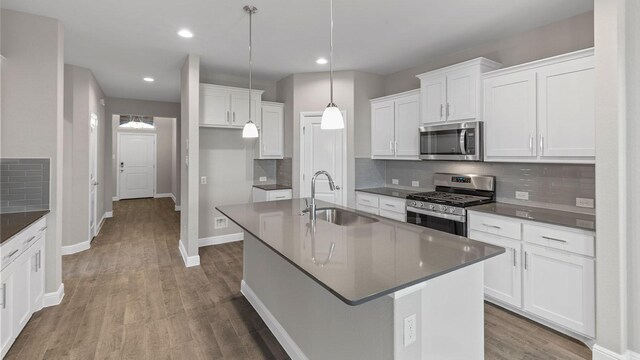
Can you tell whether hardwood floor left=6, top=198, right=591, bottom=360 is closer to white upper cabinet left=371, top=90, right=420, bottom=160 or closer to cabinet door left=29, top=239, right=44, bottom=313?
cabinet door left=29, top=239, right=44, bottom=313

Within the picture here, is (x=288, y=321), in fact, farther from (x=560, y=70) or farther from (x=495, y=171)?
(x=560, y=70)

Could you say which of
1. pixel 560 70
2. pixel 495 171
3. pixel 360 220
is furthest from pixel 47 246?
pixel 560 70

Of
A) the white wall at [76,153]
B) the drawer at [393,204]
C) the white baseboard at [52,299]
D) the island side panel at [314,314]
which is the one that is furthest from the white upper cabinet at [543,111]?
the white wall at [76,153]

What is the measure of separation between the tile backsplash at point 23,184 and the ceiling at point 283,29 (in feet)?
4.56

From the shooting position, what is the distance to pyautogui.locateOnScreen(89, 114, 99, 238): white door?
494 cm

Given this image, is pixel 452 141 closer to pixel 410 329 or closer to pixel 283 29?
pixel 283 29

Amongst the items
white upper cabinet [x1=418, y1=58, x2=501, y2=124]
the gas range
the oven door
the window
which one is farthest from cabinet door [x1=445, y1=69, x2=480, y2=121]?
the window

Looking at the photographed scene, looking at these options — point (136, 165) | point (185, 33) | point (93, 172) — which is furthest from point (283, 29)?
point (136, 165)

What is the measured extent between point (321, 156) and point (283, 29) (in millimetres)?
2029

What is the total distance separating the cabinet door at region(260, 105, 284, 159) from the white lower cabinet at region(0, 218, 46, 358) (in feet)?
9.46

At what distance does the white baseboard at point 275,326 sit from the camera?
7.04ft

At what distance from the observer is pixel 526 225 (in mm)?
2623

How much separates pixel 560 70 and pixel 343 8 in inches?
76.6

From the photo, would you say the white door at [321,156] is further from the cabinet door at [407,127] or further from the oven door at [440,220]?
the oven door at [440,220]
